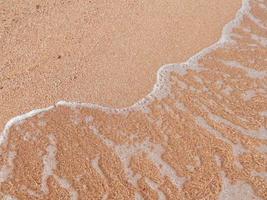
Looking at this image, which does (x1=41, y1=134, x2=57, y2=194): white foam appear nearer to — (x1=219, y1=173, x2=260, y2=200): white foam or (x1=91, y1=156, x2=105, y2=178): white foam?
(x1=91, y1=156, x2=105, y2=178): white foam

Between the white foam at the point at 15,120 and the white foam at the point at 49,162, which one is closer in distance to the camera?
the white foam at the point at 49,162

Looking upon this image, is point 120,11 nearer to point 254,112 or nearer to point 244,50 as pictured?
point 244,50

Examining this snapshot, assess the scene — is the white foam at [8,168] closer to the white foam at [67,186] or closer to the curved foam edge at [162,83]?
the curved foam edge at [162,83]

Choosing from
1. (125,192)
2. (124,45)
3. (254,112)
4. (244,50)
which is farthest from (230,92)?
(125,192)

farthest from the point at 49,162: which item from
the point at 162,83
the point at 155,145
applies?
the point at 162,83

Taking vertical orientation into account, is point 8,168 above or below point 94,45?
below

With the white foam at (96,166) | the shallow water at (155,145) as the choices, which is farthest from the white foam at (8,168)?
the white foam at (96,166)

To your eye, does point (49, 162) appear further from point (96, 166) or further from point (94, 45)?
point (94, 45)
